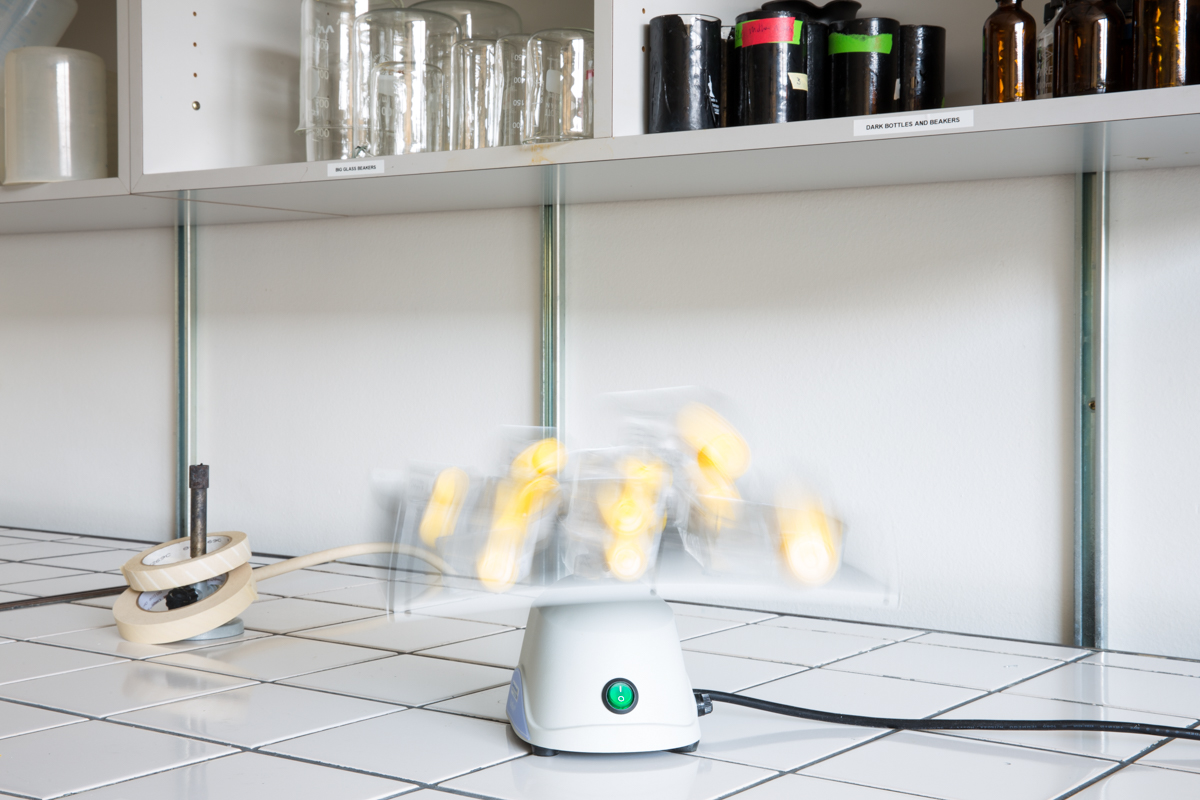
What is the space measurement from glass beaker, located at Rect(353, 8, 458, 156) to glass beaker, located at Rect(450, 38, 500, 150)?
0.21ft

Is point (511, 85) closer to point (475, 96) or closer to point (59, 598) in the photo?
point (475, 96)

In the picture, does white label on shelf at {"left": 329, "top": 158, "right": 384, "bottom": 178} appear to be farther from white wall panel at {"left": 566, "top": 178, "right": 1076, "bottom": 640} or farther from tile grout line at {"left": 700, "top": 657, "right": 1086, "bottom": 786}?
tile grout line at {"left": 700, "top": 657, "right": 1086, "bottom": 786}

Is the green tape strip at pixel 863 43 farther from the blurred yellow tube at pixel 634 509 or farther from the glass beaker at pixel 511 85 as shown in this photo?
the blurred yellow tube at pixel 634 509

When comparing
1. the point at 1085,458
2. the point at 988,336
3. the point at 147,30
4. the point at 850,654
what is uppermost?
the point at 147,30

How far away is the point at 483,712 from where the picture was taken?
1.11 meters

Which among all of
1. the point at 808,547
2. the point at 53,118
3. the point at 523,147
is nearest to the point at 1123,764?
the point at 808,547

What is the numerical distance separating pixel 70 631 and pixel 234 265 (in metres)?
0.86

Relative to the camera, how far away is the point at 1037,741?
103 centimetres

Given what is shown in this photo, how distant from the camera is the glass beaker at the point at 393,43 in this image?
162 centimetres

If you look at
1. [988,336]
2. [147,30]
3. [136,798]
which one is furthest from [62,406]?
[988,336]

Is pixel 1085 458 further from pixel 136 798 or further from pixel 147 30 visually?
pixel 147 30

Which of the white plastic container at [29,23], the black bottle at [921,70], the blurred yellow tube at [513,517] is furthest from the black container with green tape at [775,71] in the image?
the white plastic container at [29,23]

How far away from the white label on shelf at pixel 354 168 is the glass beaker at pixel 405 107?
0.07 m

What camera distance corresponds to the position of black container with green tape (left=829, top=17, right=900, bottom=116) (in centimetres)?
129
